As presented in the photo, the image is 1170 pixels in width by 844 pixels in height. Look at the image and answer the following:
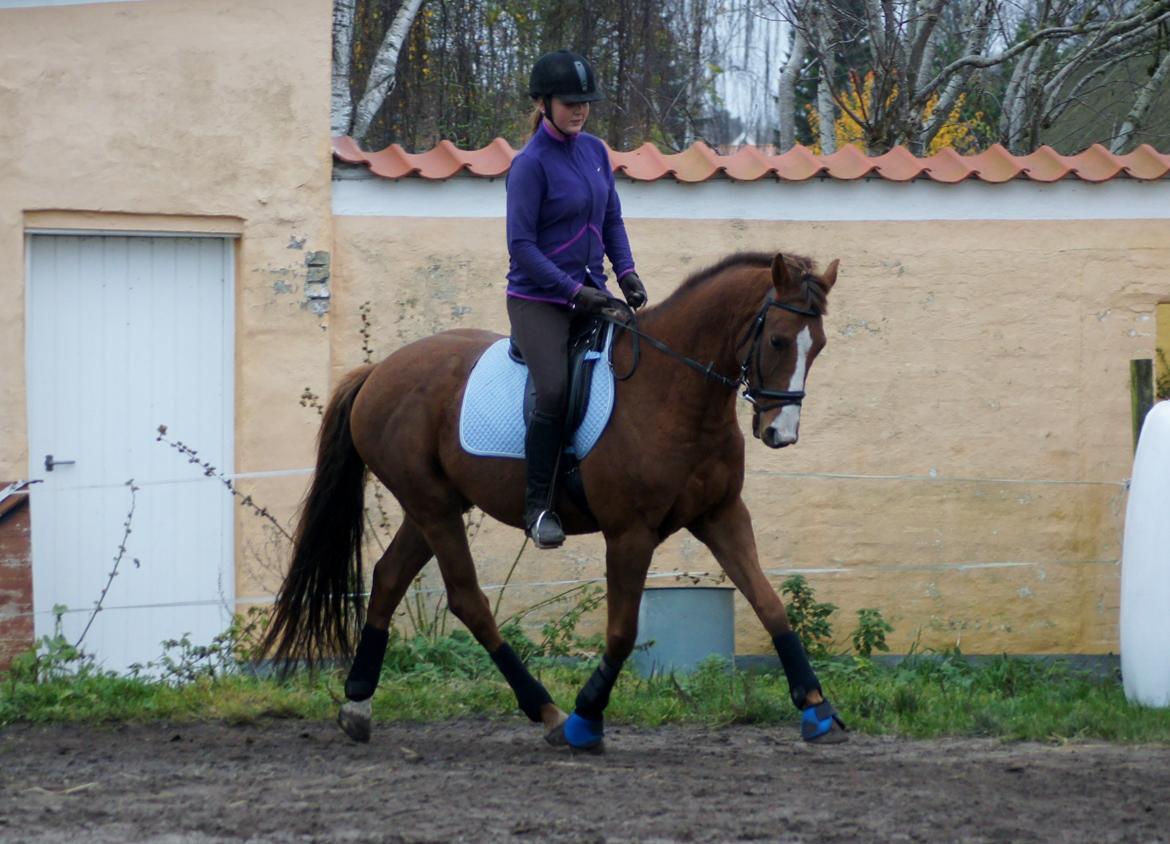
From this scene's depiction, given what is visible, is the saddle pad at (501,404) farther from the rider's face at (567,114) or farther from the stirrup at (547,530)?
the rider's face at (567,114)

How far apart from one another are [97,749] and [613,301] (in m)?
2.83

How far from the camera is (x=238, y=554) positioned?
8.16 meters

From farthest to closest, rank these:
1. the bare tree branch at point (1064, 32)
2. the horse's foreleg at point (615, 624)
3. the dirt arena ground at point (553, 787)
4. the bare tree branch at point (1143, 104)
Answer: the bare tree branch at point (1143, 104)
the bare tree branch at point (1064, 32)
the horse's foreleg at point (615, 624)
the dirt arena ground at point (553, 787)

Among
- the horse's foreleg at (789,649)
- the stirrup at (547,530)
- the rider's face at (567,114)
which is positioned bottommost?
the horse's foreleg at (789,649)

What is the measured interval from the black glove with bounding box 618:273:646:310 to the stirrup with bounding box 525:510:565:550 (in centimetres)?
94

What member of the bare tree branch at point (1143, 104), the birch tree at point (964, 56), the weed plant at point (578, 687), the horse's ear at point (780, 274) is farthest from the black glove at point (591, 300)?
the bare tree branch at point (1143, 104)

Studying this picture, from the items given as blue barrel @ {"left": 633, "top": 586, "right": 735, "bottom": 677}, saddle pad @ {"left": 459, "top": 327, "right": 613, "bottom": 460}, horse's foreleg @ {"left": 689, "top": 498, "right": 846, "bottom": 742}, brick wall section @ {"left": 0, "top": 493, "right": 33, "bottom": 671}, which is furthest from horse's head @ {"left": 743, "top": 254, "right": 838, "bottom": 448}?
brick wall section @ {"left": 0, "top": 493, "right": 33, "bottom": 671}

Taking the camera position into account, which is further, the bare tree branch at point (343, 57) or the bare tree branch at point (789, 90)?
the bare tree branch at point (789, 90)

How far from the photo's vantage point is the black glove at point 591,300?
5.67 metres

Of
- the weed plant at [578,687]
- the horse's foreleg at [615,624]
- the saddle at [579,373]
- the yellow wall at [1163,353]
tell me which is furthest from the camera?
the yellow wall at [1163,353]

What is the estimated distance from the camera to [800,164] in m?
8.33

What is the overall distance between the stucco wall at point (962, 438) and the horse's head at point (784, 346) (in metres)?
3.06

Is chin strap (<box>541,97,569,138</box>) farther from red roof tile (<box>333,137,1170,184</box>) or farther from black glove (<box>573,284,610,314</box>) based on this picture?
red roof tile (<box>333,137,1170,184</box>)

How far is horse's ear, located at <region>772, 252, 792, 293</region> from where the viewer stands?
5.21m
